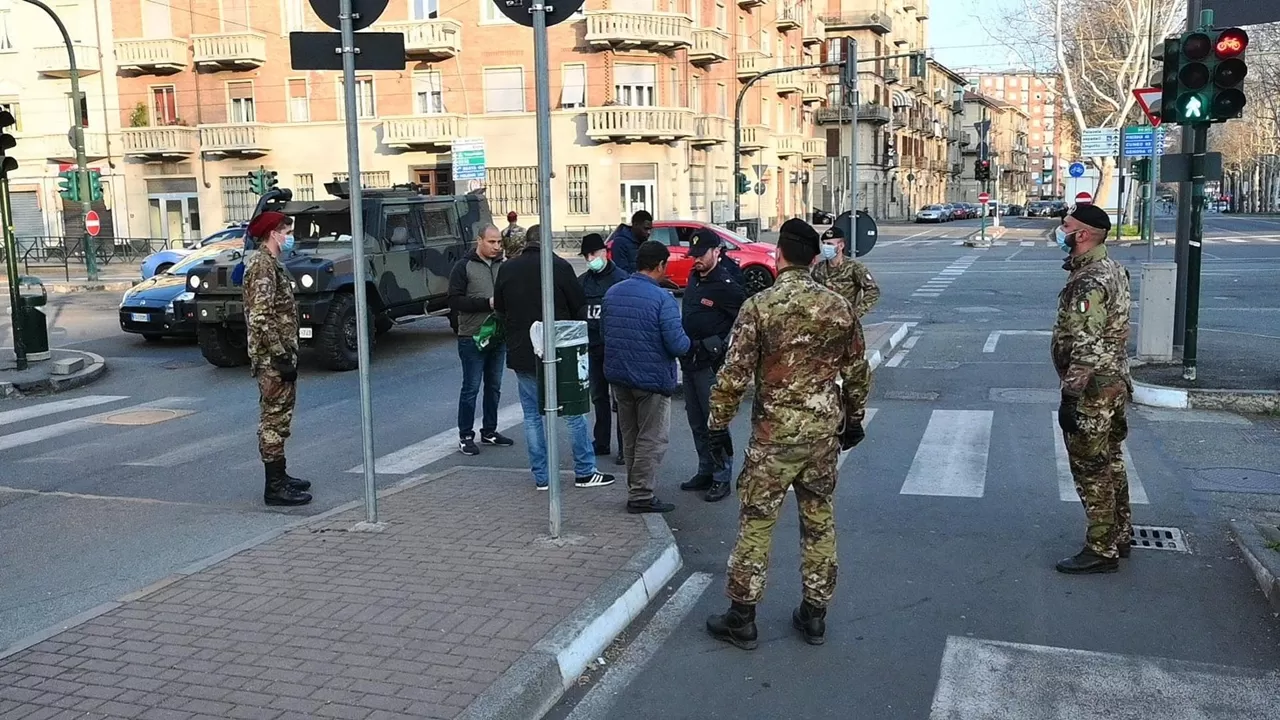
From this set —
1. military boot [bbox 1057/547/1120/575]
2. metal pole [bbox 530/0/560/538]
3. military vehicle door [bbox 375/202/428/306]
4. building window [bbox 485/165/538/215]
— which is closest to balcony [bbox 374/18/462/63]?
building window [bbox 485/165/538/215]

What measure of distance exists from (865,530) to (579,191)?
36.6 m

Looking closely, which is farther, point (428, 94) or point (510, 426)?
point (428, 94)

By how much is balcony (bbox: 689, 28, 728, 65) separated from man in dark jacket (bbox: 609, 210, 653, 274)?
3241 centimetres

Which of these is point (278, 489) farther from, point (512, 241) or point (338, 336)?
point (338, 336)

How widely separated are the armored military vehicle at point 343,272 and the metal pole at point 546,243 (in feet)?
25.1

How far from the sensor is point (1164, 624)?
529 centimetres

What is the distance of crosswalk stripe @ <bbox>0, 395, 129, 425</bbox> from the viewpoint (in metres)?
11.5

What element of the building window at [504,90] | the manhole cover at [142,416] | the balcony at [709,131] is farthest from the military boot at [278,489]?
the balcony at [709,131]

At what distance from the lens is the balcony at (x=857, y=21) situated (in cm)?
7294

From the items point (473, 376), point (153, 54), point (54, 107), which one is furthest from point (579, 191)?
point (473, 376)

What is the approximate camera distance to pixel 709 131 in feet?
147

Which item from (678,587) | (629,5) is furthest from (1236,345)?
(629,5)

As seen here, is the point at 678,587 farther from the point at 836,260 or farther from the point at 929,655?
the point at 836,260

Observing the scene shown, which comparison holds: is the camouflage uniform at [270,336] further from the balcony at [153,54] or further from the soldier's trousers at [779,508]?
the balcony at [153,54]
